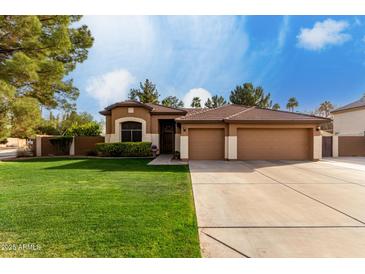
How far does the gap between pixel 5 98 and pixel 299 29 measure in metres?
14.7

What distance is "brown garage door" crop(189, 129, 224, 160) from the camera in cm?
→ 1490

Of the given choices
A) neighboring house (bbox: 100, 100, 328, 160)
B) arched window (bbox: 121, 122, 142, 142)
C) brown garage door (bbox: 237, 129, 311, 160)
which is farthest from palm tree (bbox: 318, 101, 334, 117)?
arched window (bbox: 121, 122, 142, 142)

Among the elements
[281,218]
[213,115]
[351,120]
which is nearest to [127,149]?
[213,115]

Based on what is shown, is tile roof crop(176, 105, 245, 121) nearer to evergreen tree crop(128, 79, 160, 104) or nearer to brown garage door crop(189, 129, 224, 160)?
brown garage door crop(189, 129, 224, 160)

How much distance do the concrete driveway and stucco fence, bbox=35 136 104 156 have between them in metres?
14.4

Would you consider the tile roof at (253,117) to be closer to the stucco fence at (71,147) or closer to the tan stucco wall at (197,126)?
the tan stucco wall at (197,126)

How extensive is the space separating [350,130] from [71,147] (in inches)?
1092

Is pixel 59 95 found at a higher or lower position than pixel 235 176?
higher

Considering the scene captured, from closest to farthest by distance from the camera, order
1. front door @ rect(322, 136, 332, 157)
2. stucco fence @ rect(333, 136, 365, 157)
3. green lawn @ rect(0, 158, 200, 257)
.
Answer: green lawn @ rect(0, 158, 200, 257), front door @ rect(322, 136, 332, 157), stucco fence @ rect(333, 136, 365, 157)

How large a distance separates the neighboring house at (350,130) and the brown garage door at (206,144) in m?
9.51

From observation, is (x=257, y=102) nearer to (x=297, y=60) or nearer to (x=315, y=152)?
(x=297, y=60)

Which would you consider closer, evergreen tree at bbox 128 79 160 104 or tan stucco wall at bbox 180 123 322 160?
tan stucco wall at bbox 180 123 322 160

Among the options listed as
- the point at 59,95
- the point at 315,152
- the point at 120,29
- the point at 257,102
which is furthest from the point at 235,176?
the point at 257,102

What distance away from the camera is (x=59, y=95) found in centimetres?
1802
